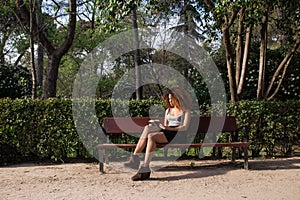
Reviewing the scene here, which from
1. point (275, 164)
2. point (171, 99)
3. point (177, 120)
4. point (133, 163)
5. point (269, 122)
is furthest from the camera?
point (269, 122)

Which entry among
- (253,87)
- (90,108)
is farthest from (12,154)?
(253,87)

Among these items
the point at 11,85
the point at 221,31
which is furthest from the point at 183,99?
the point at 11,85

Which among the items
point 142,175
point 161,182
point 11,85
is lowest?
point 161,182

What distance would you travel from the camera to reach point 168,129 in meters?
6.12

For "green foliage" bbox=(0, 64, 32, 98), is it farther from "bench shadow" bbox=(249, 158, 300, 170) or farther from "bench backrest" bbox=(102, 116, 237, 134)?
"bench shadow" bbox=(249, 158, 300, 170)

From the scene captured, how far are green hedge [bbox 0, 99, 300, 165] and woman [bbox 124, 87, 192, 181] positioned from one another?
3.79 feet

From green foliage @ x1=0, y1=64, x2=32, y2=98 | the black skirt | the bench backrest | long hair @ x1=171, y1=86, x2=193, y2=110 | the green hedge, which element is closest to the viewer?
the black skirt

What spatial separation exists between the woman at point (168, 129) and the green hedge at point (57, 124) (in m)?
1.16

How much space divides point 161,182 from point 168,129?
1056 mm

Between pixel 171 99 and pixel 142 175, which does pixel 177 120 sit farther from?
pixel 142 175

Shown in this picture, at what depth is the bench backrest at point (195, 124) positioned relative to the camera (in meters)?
6.73

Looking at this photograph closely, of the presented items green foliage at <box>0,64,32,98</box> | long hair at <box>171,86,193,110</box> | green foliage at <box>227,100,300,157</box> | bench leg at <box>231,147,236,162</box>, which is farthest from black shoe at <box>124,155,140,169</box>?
green foliage at <box>0,64,32,98</box>

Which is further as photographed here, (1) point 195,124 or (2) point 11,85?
(2) point 11,85

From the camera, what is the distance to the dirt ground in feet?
15.2
